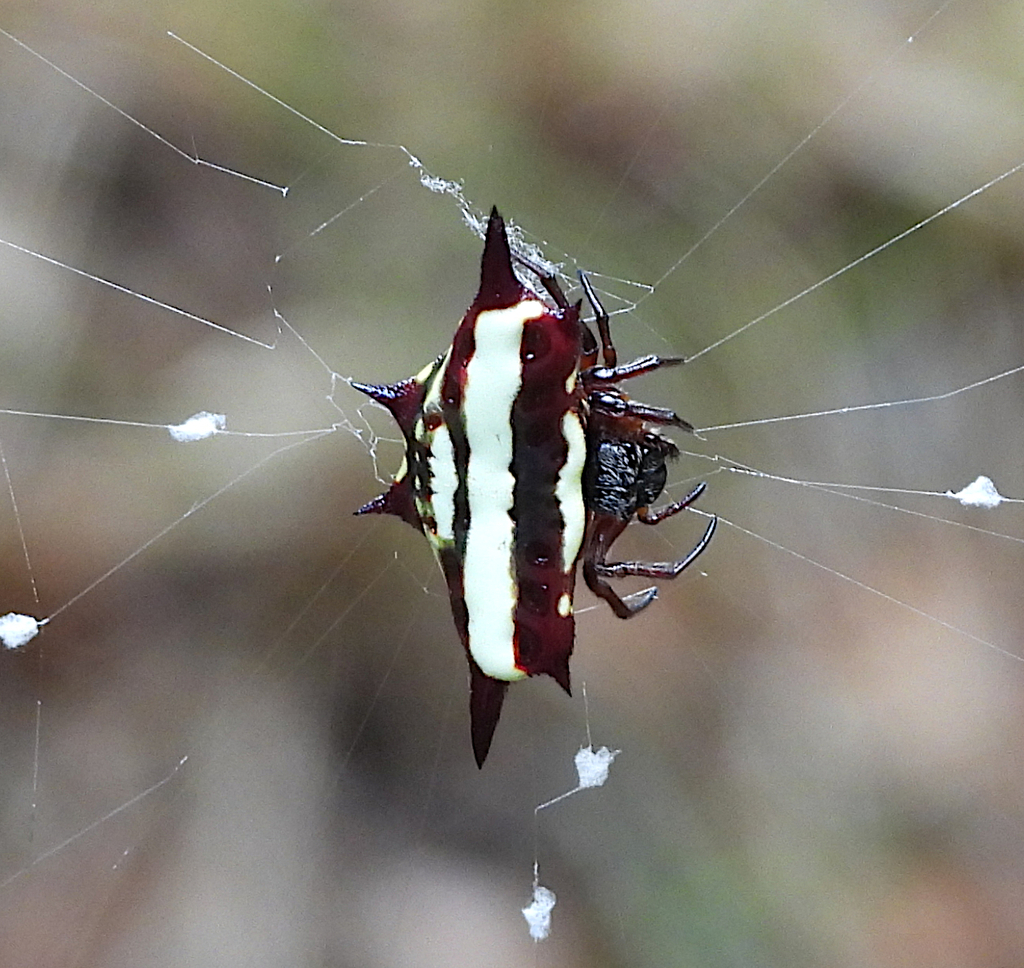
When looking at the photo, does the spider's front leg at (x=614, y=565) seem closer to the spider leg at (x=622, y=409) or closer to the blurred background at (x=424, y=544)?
the spider leg at (x=622, y=409)

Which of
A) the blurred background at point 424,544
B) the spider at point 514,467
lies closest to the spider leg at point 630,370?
the spider at point 514,467

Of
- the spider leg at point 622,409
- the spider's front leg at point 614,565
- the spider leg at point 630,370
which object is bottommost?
the spider's front leg at point 614,565

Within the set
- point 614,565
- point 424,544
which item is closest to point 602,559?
point 614,565

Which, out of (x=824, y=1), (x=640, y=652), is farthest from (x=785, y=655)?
(x=824, y=1)

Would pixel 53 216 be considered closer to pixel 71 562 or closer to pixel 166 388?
pixel 166 388

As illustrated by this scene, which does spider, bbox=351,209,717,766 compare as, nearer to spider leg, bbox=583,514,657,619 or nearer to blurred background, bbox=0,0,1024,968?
spider leg, bbox=583,514,657,619

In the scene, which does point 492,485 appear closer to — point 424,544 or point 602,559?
point 602,559

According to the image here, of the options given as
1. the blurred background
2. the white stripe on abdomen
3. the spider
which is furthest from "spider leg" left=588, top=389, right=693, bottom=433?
the blurred background
